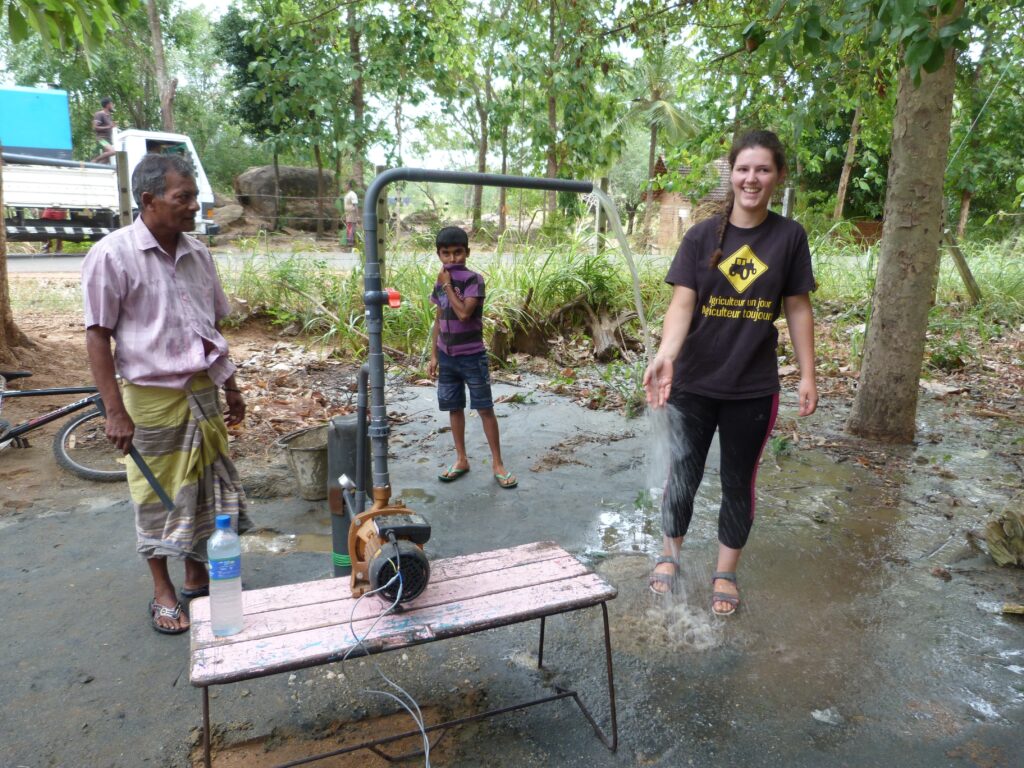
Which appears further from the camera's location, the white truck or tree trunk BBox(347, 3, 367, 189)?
tree trunk BBox(347, 3, 367, 189)

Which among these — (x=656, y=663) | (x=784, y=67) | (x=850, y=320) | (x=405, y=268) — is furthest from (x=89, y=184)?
(x=656, y=663)

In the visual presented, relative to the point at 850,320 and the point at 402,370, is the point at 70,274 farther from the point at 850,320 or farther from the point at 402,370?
the point at 850,320

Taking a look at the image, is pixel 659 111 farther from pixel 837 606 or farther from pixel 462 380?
pixel 837 606

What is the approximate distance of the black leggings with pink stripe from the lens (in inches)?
106

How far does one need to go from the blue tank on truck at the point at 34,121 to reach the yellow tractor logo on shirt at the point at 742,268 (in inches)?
676

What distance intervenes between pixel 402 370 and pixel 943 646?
4.99 metres

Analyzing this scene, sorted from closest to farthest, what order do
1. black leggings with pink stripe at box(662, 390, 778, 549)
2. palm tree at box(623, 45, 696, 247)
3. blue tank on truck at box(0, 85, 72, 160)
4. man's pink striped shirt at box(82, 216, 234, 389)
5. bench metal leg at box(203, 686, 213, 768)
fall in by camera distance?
bench metal leg at box(203, 686, 213, 768) < man's pink striped shirt at box(82, 216, 234, 389) < black leggings with pink stripe at box(662, 390, 778, 549) < blue tank on truck at box(0, 85, 72, 160) < palm tree at box(623, 45, 696, 247)

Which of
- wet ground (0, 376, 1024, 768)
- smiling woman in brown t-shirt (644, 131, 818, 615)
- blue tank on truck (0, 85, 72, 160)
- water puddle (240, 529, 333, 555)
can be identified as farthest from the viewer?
blue tank on truck (0, 85, 72, 160)

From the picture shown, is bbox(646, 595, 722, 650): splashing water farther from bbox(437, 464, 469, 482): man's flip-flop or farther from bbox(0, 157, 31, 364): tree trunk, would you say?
bbox(0, 157, 31, 364): tree trunk

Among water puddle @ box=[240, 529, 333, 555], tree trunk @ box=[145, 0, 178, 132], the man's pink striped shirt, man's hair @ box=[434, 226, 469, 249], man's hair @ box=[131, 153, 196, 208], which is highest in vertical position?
tree trunk @ box=[145, 0, 178, 132]

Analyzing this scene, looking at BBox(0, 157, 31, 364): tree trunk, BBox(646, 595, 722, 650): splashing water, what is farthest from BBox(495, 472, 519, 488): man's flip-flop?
BBox(0, 157, 31, 364): tree trunk

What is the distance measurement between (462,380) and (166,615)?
7.13ft

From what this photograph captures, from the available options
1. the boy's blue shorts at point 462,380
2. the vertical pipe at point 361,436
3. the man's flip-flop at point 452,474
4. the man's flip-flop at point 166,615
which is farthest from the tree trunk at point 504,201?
the man's flip-flop at point 166,615

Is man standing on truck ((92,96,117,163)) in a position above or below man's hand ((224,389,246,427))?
above
